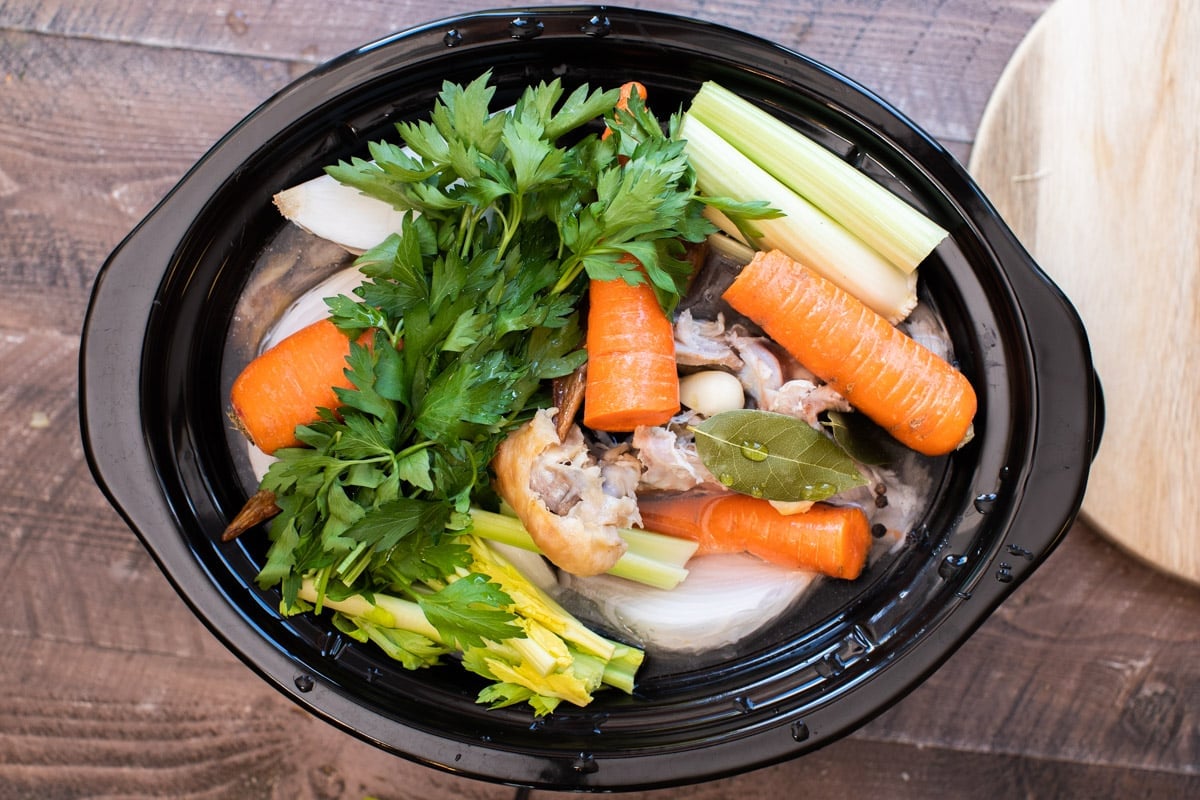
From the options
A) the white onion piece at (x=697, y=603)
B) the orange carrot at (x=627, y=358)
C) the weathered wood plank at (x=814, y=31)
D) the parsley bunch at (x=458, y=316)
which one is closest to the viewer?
the parsley bunch at (x=458, y=316)

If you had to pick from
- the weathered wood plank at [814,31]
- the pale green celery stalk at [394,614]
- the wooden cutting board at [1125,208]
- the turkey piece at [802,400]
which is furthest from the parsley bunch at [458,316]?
Answer: the wooden cutting board at [1125,208]

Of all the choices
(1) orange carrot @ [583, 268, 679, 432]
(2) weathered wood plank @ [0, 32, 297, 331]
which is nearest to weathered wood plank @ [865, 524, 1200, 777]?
(1) orange carrot @ [583, 268, 679, 432]

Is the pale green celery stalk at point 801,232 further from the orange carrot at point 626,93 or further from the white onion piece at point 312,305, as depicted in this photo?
the white onion piece at point 312,305

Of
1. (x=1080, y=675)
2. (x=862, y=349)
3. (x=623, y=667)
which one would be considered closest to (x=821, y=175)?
(x=862, y=349)

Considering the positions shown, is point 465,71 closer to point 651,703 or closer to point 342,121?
point 342,121

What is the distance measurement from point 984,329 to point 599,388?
642mm

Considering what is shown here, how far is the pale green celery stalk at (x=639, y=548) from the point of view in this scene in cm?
→ 138

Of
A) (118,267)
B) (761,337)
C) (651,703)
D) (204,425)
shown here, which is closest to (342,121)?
(118,267)

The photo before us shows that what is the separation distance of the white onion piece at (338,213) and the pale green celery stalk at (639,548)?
19.8 inches

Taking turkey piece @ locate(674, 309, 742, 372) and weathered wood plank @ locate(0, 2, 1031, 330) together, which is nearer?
turkey piece @ locate(674, 309, 742, 372)

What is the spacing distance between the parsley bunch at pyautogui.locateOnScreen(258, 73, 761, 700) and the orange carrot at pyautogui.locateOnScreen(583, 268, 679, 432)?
45 mm

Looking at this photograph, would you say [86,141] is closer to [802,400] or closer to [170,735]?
[170,735]

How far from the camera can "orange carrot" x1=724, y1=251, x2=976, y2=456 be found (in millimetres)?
1351

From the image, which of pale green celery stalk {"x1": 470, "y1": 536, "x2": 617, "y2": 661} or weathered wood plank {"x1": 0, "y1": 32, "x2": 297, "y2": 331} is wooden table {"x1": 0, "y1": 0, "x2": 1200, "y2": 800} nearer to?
weathered wood plank {"x1": 0, "y1": 32, "x2": 297, "y2": 331}
